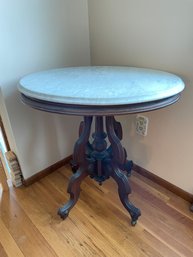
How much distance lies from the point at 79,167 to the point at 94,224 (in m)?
0.33

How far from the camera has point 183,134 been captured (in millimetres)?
1149

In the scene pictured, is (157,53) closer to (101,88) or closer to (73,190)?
(101,88)

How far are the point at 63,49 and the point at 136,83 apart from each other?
63 cm

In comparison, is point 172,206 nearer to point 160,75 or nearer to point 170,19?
point 160,75

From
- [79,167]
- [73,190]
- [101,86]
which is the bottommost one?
[73,190]

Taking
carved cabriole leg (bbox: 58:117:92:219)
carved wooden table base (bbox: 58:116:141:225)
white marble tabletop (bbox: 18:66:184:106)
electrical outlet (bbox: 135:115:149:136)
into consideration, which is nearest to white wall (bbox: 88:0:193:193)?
electrical outlet (bbox: 135:115:149:136)

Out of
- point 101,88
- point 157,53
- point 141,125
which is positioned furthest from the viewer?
point 141,125

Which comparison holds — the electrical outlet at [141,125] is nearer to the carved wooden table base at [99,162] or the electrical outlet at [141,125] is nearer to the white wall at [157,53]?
the white wall at [157,53]

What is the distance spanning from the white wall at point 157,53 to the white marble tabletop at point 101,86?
0.13m

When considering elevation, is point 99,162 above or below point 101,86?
below

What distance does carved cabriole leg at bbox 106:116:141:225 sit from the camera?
970 millimetres

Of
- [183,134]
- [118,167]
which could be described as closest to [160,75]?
[183,134]

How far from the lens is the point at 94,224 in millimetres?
1173

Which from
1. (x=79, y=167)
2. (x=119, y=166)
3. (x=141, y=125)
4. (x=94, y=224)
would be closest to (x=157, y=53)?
(x=141, y=125)
